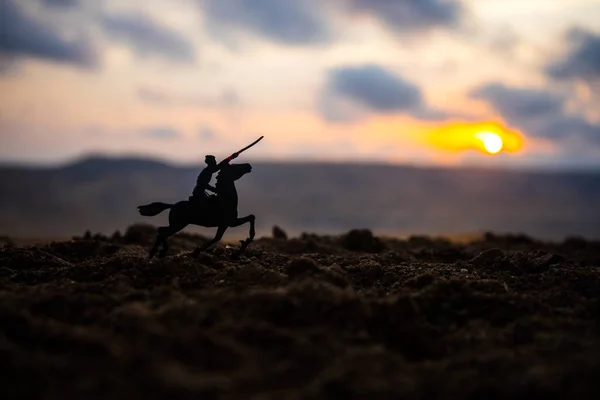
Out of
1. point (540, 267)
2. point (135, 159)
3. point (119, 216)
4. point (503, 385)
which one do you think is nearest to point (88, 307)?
point (503, 385)

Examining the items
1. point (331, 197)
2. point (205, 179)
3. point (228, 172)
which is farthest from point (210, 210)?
point (331, 197)

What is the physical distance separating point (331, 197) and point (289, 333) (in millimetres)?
78906

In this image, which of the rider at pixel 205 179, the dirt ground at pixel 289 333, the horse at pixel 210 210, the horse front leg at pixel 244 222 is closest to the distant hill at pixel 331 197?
the horse front leg at pixel 244 222

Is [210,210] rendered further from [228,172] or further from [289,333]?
[289,333]

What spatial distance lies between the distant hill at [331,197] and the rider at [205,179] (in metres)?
42.4

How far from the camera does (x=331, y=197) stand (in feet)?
279

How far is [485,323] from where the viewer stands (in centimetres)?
721

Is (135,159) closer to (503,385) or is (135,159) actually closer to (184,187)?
(184,187)

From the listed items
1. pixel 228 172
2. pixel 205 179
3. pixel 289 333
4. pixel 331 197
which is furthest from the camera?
pixel 331 197

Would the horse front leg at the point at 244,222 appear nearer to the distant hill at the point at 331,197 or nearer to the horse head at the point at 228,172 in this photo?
the horse head at the point at 228,172

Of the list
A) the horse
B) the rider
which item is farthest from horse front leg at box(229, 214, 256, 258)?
the rider

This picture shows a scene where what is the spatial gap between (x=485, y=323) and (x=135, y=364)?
4.13 metres

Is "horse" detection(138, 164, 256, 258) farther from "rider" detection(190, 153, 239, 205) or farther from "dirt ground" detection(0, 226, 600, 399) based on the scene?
"dirt ground" detection(0, 226, 600, 399)

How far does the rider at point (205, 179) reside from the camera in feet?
31.8
